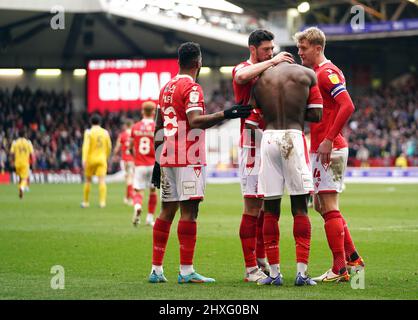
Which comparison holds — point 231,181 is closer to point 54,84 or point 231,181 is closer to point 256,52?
point 54,84

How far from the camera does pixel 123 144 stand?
87.2 ft

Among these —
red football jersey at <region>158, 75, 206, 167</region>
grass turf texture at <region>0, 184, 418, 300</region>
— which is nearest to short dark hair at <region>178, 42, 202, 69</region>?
red football jersey at <region>158, 75, 206, 167</region>

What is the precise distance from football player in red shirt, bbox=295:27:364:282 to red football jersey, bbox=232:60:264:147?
60cm

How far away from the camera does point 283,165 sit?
9.62 m

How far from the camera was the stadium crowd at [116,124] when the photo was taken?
45.8 meters

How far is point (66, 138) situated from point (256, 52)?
41555 millimetres

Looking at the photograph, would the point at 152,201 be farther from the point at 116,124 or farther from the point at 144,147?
the point at 116,124

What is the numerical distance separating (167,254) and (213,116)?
13.8 feet

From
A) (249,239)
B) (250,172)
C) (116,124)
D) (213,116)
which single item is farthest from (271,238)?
(116,124)

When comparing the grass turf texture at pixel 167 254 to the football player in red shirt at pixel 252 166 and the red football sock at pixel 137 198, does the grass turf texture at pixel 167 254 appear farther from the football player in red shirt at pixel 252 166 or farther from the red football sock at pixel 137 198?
the red football sock at pixel 137 198

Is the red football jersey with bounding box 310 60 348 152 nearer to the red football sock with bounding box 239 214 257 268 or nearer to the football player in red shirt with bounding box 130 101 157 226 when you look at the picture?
the red football sock with bounding box 239 214 257 268

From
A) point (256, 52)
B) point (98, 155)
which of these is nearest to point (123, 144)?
point (98, 155)

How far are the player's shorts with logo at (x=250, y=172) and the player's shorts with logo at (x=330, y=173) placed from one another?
2.06 feet

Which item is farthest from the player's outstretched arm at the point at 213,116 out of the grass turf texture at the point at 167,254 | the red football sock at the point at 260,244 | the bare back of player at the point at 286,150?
the grass turf texture at the point at 167,254
